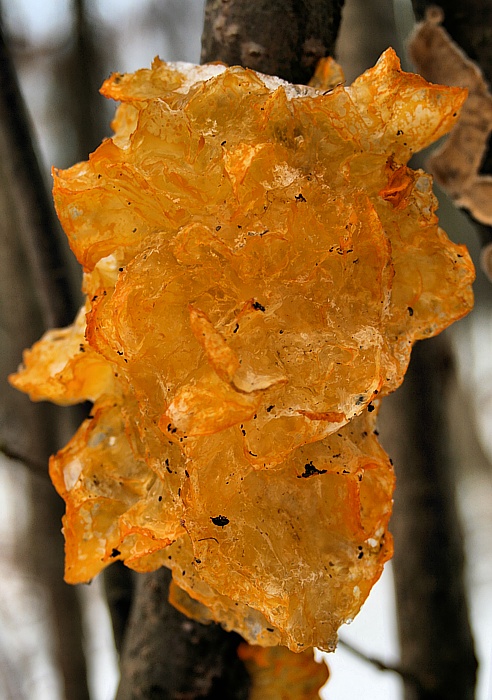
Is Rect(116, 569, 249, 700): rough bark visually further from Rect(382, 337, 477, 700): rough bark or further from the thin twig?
Rect(382, 337, 477, 700): rough bark

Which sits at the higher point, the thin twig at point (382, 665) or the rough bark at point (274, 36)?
the rough bark at point (274, 36)

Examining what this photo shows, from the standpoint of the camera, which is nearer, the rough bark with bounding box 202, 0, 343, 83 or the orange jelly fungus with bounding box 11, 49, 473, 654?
the orange jelly fungus with bounding box 11, 49, 473, 654

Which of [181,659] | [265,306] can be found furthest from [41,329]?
[265,306]

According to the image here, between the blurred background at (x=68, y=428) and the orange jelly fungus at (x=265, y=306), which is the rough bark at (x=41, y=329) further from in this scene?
the orange jelly fungus at (x=265, y=306)

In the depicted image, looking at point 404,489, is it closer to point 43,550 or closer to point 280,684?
point 280,684

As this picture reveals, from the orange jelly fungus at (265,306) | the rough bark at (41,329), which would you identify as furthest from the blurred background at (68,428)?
the orange jelly fungus at (265,306)

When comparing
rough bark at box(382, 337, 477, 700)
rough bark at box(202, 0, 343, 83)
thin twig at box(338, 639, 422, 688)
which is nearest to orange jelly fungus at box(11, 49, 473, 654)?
rough bark at box(202, 0, 343, 83)
